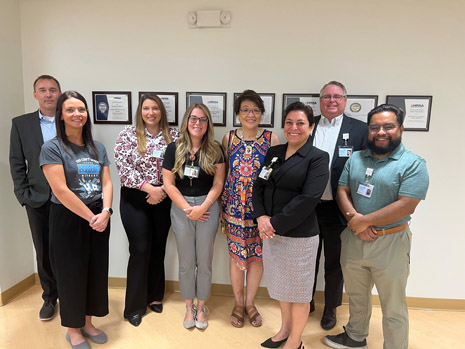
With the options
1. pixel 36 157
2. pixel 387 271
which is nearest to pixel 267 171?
pixel 387 271

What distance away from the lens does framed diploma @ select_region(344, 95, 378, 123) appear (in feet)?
8.42

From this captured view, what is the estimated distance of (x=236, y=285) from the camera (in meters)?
2.47

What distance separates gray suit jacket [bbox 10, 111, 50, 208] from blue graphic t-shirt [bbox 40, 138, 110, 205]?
0.59 metres

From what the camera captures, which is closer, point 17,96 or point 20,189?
point 20,189

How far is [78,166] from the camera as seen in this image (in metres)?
1.92

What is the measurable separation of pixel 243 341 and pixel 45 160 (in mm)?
1978

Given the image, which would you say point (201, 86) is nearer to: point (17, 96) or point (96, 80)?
point (96, 80)

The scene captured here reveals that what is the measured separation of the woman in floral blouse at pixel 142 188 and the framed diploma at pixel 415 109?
2.03 metres

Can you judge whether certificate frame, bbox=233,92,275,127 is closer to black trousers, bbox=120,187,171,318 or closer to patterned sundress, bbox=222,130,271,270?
patterned sundress, bbox=222,130,271,270

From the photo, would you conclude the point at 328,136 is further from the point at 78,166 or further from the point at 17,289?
the point at 17,289

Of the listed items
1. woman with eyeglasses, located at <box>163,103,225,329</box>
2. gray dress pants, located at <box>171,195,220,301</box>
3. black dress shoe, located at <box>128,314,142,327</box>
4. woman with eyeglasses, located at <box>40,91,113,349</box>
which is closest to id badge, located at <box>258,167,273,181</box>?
woman with eyeglasses, located at <box>163,103,225,329</box>

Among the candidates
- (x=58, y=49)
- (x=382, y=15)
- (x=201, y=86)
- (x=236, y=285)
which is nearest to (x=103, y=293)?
(x=236, y=285)

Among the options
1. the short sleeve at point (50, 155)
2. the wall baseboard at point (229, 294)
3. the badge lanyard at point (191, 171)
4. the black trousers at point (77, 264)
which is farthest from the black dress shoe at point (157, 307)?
the short sleeve at point (50, 155)

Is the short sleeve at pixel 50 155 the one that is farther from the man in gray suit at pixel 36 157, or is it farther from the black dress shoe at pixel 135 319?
the black dress shoe at pixel 135 319
